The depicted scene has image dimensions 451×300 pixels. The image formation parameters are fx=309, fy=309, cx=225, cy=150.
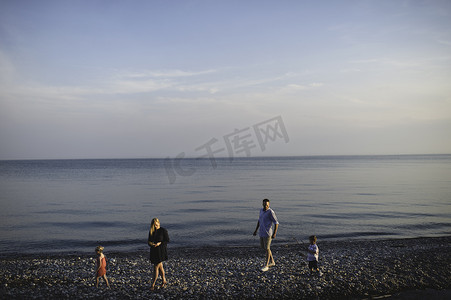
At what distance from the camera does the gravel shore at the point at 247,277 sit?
9.89 metres

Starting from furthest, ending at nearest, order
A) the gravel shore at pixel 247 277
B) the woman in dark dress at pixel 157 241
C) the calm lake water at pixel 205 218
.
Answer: the calm lake water at pixel 205 218 → the gravel shore at pixel 247 277 → the woman in dark dress at pixel 157 241

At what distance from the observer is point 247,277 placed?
1116 cm

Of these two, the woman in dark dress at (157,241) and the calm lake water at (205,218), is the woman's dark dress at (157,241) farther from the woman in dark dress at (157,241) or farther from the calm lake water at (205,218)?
the calm lake water at (205,218)

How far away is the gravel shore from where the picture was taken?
32.4ft

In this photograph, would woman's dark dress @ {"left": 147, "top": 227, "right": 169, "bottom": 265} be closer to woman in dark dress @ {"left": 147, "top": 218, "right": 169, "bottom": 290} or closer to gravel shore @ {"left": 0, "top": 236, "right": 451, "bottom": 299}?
woman in dark dress @ {"left": 147, "top": 218, "right": 169, "bottom": 290}

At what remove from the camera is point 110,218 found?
83.9 feet

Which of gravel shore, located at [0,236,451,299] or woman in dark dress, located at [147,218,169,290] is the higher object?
woman in dark dress, located at [147,218,169,290]

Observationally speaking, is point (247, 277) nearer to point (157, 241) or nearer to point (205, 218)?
point (157, 241)

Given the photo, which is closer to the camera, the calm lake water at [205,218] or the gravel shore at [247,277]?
the gravel shore at [247,277]

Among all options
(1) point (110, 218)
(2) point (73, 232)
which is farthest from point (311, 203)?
(2) point (73, 232)

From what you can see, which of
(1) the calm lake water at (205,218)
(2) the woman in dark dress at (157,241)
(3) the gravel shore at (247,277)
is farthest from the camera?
(1) the calm lake water at (205,218)

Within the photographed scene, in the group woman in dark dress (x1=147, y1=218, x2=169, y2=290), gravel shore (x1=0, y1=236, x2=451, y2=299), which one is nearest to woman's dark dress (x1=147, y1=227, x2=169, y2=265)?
woman in dark dress (x1=147, y1=218, x2=169, y2=290)

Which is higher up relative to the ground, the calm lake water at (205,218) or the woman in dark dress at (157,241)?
the woman in dark dress at (157,241)

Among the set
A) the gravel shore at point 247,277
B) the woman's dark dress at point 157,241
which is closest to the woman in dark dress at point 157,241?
the woman's dark dress at point 157,241
